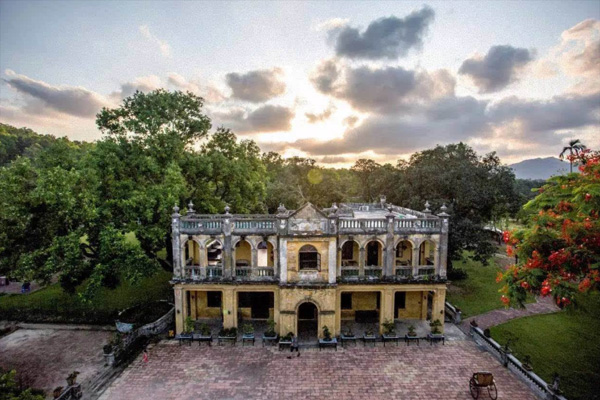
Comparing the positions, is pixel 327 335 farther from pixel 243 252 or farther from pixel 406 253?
pixel 406 253

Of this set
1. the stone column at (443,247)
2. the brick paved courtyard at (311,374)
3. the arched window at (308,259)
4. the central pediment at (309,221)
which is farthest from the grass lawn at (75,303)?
the stone column at (443,247)

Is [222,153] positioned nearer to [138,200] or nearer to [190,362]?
[138,200]

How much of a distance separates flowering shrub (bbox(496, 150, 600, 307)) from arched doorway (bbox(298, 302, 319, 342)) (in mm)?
12982

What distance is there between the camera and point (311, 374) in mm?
17422

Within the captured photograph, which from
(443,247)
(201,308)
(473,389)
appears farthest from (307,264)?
(473,389)

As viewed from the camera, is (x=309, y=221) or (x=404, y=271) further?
(x=404, y=271)

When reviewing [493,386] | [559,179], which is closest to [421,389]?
[493,386]

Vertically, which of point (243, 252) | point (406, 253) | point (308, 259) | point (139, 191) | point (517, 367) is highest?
point (139, 191)

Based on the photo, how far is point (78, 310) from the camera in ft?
81.8

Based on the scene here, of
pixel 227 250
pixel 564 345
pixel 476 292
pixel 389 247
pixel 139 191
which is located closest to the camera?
pixel 564 345

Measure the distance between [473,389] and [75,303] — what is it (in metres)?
28.8

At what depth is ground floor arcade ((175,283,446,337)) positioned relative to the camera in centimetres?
2077

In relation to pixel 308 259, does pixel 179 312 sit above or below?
below

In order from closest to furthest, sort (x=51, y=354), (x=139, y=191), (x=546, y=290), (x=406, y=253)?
(x=546, y=290) → (x=51, y=354) → (x=139, y=191) → (x=406, y=253)
